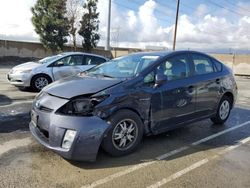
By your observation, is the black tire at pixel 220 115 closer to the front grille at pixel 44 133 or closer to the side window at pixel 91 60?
the front grille at pixel 44 133

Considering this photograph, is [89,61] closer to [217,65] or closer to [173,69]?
[217,65]

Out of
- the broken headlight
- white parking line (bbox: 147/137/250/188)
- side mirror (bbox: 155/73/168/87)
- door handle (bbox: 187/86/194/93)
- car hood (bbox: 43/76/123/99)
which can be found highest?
side mirror (bbox: 155/73/168/87)

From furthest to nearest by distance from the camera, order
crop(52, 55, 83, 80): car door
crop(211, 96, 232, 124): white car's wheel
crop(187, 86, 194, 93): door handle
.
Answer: crop(52, 55, 83, 80): car door < crop(211, 96, 232, 124): white car's wheel < crop(187, 86, 194, 93): door handle

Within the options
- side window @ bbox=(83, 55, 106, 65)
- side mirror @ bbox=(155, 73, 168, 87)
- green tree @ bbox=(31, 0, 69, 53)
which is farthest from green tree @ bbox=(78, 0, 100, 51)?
side mirror @ bbox=(155, 73, 168, 87)

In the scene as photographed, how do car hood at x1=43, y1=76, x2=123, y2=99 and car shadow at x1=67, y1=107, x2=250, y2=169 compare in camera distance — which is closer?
car hood at x1=43, y1=76, x2=123, y2=99

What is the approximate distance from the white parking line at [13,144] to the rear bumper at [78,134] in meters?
0.91

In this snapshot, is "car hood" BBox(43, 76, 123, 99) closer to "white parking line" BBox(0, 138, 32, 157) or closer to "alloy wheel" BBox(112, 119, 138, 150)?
"alloy wheel" BBox(112, 119, 138, 150)

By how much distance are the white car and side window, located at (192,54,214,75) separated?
517cm

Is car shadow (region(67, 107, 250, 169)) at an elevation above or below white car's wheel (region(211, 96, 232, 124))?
below

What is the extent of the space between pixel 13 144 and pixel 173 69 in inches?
114

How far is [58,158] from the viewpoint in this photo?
4508mm

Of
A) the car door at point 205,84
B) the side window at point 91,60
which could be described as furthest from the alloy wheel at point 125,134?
the side window at point 91,60

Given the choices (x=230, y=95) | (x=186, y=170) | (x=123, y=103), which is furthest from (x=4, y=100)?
(x=186, y=170)

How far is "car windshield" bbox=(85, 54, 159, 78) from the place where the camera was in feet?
16.7
